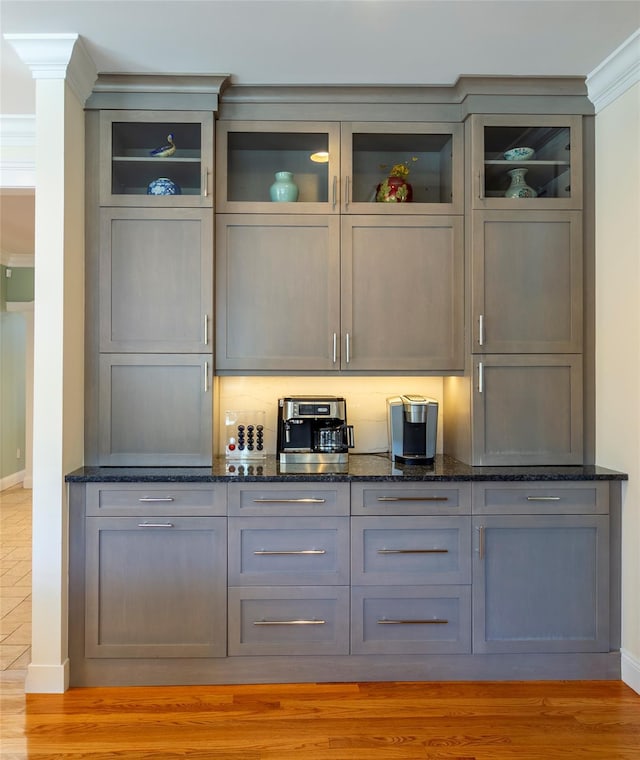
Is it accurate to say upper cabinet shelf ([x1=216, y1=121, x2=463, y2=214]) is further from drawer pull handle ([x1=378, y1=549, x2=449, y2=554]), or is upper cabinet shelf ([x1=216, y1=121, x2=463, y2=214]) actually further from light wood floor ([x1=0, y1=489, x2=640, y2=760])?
light wood floor ([x1=0, y1=489, x2=640, y2=760])

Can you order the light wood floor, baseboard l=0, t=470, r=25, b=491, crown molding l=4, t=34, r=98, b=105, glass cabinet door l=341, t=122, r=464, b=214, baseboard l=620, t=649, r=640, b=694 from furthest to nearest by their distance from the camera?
baseboard l=0, t=470, r=25, b=491
glass cabinet door l=341, t=122, r=464, b=214
baseboard l=620, t=649, r=640, b=694
crown molding l=4, t=34, r=98, b=105
the light wood floor

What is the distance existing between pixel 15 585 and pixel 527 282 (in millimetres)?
3594

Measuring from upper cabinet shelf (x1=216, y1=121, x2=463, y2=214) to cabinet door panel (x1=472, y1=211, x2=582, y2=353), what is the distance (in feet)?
0.87

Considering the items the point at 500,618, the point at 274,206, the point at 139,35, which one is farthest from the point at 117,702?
the point at 139,35

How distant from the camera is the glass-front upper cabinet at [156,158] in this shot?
2727mm

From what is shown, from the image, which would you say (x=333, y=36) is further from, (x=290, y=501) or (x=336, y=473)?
(x=290, y=501)

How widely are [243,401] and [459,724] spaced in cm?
181

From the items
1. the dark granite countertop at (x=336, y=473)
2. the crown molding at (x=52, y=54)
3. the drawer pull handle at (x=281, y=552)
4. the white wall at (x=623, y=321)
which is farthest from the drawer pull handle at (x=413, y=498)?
the crown molding at (x=52, y=54)

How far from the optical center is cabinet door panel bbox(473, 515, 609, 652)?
8.42 ft

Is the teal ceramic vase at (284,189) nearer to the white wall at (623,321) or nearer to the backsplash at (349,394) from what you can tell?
the backsplash at (349,394)

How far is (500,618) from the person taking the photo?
2.57 meters

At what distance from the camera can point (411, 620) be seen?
2.55 m

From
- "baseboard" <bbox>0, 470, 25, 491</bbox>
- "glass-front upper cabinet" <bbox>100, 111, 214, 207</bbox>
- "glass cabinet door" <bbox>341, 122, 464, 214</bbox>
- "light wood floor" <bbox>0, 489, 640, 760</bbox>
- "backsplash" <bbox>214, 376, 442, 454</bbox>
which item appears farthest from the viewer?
"baseboard" <bbox>0, 470, 25, 491</bbox>

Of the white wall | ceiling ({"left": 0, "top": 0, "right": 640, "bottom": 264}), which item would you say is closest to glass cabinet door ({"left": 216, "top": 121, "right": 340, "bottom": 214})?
ceiling ({"left": 0, "top": 0, "right": 640, "bottom": 264})
